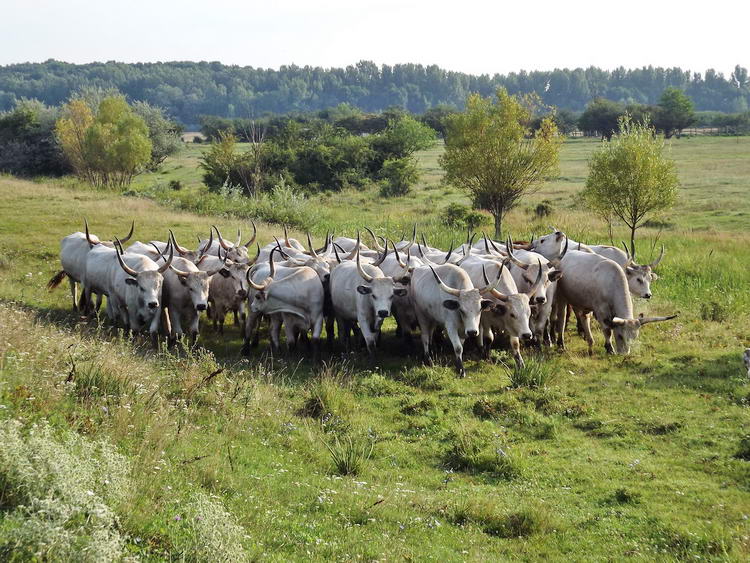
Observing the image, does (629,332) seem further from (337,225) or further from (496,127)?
(337,225)

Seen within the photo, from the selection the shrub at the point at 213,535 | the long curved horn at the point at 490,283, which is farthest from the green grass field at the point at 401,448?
the long curved horn at the point at 490,283

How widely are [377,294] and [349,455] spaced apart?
5.31m

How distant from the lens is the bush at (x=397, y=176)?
1868 inches

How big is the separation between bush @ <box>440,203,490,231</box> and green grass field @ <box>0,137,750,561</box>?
1660cm

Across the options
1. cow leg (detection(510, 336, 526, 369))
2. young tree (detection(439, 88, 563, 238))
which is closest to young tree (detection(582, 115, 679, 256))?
young tree (detection(439, 88, 563, 238))

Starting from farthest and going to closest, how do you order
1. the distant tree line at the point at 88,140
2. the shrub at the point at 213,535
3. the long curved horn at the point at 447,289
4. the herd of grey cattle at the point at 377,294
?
the distant tree line at the point at 88,140 → the herd of grey cattle at the point at 377,294 → the long curved horn at the point at 447,289 → the shrub at the point at 213,535

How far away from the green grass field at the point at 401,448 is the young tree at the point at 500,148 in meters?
14.7

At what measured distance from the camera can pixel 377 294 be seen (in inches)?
533

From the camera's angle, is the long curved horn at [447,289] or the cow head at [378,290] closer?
the long curved horn at [447,289]

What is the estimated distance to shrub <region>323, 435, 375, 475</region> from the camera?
844 cm

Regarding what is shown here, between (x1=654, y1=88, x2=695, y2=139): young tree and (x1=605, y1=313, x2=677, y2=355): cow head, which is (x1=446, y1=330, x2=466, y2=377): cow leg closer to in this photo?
(x1=605, y1=313, x2=677, y2=355): cow head

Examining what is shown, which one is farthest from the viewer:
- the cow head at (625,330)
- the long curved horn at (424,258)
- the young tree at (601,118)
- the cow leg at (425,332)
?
the young tree at (601,118)

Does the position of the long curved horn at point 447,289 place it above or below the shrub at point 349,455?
above

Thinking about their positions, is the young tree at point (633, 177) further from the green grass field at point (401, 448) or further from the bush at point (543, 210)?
the bush at point (543, 210)
